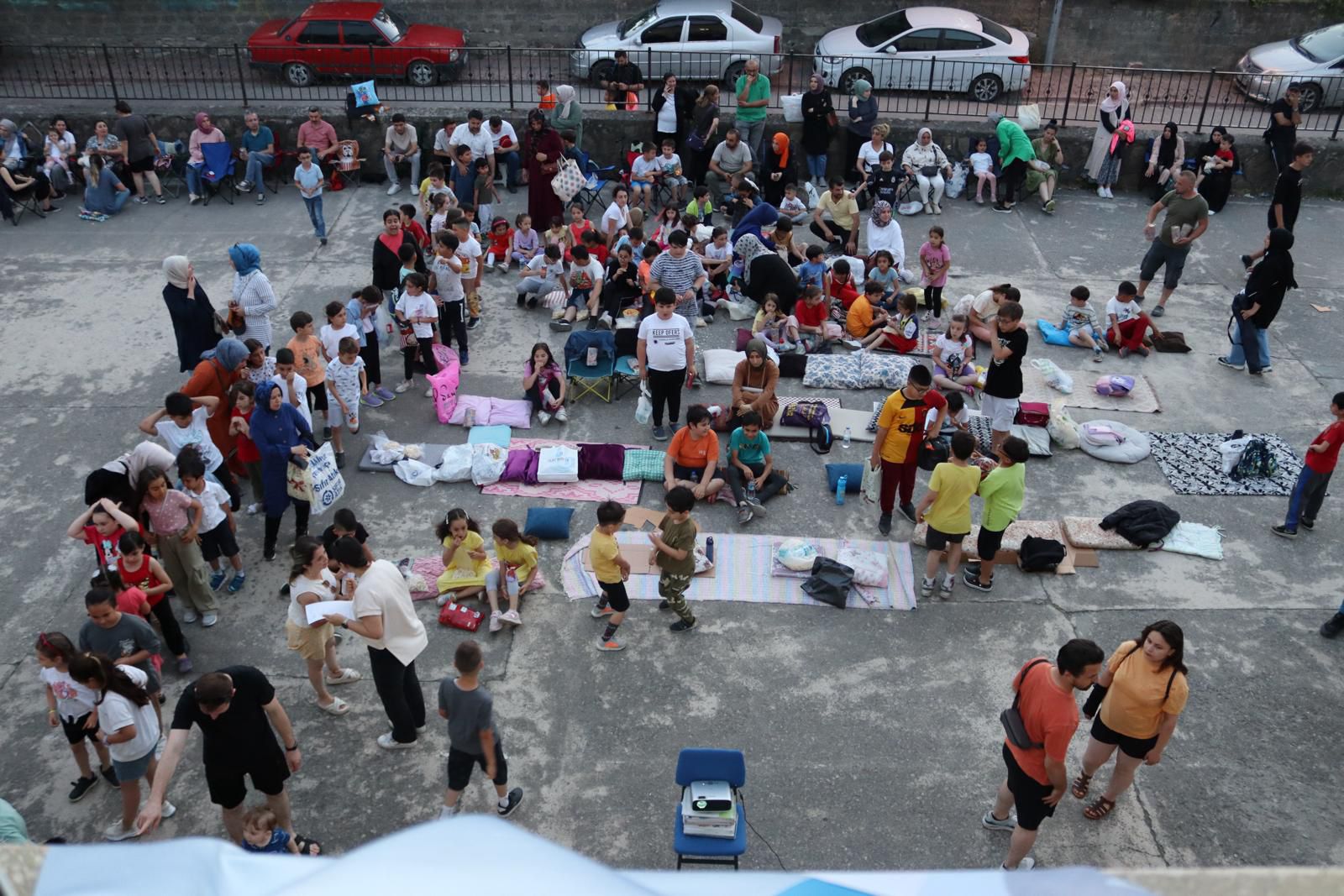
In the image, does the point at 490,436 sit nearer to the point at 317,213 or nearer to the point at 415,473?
the point at 415,473

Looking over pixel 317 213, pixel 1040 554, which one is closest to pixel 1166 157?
pixel 1040 554

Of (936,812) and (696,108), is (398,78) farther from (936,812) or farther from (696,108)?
(936,812)

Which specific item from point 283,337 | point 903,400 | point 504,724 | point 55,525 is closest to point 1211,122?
point 903,400

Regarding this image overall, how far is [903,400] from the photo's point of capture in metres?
8.34

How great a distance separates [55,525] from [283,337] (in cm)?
347

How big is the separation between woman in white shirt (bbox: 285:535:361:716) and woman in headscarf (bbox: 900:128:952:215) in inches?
424

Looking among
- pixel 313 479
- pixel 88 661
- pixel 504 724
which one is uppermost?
pixel 88 661

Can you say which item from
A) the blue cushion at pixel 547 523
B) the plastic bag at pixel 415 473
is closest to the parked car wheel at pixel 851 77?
the plastic bag at pixel 415 473

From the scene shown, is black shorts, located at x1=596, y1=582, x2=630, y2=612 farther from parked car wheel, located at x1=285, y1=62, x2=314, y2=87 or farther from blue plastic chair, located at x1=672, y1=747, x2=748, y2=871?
parked car wheel, located at x1=285, y1=62, x2=314, y2=87

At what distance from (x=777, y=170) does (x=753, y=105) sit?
1131mm

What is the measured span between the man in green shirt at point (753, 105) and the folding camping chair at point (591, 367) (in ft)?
19.7

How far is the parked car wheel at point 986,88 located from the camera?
58.6 ft

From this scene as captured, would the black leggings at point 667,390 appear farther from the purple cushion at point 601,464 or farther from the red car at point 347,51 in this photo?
the red car at point 347,51

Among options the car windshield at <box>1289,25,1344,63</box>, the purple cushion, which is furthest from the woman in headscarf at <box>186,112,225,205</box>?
the car windshield at <box>1289,25,1344,63</box>
